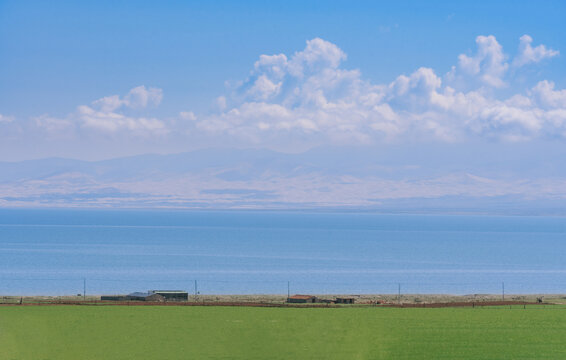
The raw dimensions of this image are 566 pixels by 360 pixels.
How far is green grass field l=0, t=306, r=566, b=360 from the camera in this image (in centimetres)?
3250

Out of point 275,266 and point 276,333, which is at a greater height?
point 275,266

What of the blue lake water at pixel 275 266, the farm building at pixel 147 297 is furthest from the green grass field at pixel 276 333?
the blue lake water at pixel 275 266

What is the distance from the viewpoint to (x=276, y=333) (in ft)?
122

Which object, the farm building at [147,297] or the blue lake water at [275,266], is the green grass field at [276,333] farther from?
the blue lake water at [275,266]

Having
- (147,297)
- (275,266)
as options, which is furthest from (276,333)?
(275,266)

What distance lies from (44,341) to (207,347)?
768 cm

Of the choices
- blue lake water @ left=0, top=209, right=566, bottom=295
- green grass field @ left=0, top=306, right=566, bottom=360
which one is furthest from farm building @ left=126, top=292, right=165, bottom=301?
blue lake water @ left=0, top=209, right=566, bottom=295

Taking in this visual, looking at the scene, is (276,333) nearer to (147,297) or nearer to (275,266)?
(147,297)

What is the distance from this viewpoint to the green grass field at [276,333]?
107ft

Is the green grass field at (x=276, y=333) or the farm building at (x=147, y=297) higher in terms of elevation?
the farm building at (x=147, y=297)

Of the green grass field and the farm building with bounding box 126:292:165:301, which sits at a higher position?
the farm building with bounding box 126:292:165:301

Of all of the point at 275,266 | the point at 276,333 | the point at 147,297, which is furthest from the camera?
the point at 275,266

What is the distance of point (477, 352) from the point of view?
33.9 metres

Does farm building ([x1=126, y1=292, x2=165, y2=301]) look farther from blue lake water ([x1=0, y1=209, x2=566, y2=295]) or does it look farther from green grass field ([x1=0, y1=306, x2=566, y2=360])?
blue lake water ([x1=0, y1=209, x2=566, y2=295])
